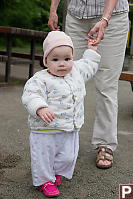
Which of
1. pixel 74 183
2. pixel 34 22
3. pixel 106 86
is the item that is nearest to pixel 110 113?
pixel 106 86

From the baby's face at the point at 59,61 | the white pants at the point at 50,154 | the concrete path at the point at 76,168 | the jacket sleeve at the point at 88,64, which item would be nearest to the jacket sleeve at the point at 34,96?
the baby's face at the point at 59,61

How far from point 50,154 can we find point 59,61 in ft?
1.96

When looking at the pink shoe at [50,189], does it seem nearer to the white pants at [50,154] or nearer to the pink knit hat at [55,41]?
the white pants at [50,154]

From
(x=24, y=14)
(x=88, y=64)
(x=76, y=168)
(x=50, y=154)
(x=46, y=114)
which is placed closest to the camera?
(x=46, y=114)

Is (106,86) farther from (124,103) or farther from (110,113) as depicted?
(124,103)

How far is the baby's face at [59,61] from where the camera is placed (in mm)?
2178

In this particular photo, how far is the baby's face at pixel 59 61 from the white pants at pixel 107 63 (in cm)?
65

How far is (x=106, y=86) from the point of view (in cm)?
284

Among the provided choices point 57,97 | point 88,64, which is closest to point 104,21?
point 88,64

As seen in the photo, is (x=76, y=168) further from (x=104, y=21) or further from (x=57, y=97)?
(x=104, y=21)

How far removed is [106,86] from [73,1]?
735 mm

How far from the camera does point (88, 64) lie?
243 cm

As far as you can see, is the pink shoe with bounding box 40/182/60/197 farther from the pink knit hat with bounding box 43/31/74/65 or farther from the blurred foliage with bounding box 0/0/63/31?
the blurred foliage with bounding box 0/0/63/31

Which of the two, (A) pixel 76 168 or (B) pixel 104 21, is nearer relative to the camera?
(B) pixel 104 21
